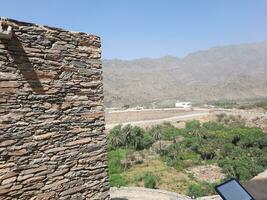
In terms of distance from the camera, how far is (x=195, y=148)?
3466cm

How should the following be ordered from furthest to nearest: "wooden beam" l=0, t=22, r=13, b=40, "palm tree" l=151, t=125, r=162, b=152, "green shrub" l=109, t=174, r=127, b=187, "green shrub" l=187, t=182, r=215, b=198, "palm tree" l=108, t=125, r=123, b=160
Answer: "palm tree" l=151, t=125, r=162, b=152
"palm tree" l=108, t=125, r=123, b=160
"green shrub" l=109, t=174, r=127, b=187
"green shrub" l=187, t=182, r=215, b=198
"wooden beam" l=0, t=22, r=13, b=40

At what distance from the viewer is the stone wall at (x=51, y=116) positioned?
4.59 metres

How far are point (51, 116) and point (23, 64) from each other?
2.69 feet

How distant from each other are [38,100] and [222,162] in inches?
1044

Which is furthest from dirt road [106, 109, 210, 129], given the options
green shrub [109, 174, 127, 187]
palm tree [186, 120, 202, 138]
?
green shrub [109, 174, 127, 187]

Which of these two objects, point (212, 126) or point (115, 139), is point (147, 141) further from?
point (212, 126)

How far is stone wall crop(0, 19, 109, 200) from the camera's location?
15.1ft

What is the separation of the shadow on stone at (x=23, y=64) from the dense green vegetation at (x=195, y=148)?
1982cm

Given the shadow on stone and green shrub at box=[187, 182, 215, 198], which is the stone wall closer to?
the shadow on stone

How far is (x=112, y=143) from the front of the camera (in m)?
36.4

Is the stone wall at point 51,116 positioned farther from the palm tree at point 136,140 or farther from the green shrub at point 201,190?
the palm tree at point 136,140

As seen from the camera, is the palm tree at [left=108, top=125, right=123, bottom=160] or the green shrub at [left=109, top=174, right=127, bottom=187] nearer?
the green shrub at [left=109, top=174, right=127, bottom=187]

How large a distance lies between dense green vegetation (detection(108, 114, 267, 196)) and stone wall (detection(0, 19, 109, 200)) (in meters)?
18.8

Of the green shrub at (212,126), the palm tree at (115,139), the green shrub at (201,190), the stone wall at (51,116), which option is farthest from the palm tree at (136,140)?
the stone wall at (51,116)
